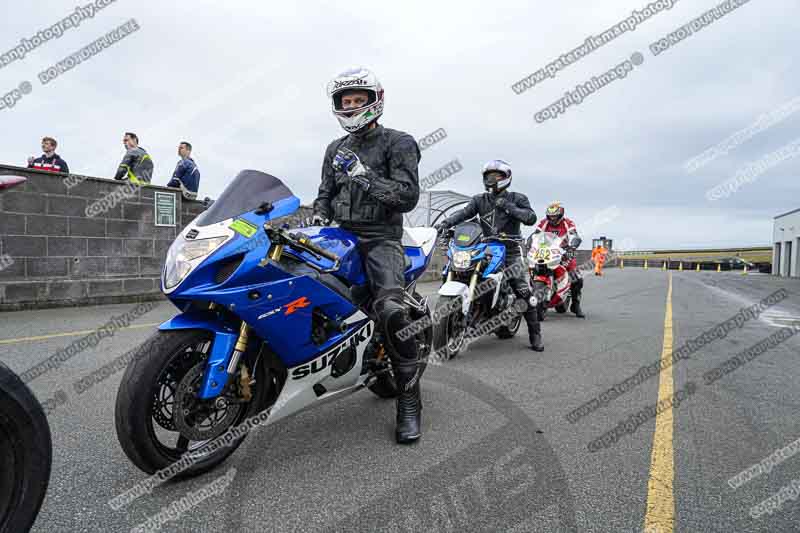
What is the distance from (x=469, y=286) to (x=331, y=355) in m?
2.95

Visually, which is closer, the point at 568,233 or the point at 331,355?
the point at 331,355

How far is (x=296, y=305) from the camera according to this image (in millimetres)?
2584

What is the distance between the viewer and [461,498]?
2.35m

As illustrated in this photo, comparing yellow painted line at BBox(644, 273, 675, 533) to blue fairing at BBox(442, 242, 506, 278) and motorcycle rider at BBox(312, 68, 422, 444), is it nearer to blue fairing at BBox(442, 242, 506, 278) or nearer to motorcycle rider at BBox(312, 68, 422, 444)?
motorcycle rider at BBox(312, 68, 422, 444)

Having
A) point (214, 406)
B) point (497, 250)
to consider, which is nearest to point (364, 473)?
point (214, 406)

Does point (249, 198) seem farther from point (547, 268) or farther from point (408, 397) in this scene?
point (547, 268)

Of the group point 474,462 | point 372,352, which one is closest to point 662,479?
point 474,462

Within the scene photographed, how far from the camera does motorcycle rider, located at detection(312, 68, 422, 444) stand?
3047mm

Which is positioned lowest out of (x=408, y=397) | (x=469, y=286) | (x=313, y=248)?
(x=408, y=397)

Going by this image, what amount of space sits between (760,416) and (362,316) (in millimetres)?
2933

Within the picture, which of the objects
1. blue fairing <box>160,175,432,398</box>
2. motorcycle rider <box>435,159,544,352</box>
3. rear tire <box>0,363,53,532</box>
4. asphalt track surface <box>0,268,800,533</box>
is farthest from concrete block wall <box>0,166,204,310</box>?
rear tire <box>0,363,53,532</box>

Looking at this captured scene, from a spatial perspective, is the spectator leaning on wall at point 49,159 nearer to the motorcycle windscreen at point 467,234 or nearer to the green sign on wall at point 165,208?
the green sign on wall at point 165,208

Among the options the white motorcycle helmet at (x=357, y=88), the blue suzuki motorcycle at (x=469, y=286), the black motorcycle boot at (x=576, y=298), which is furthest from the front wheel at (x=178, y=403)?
the black motorcycle boot at (x=576, y=298)

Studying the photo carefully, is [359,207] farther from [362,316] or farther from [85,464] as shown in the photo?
[85,464]
